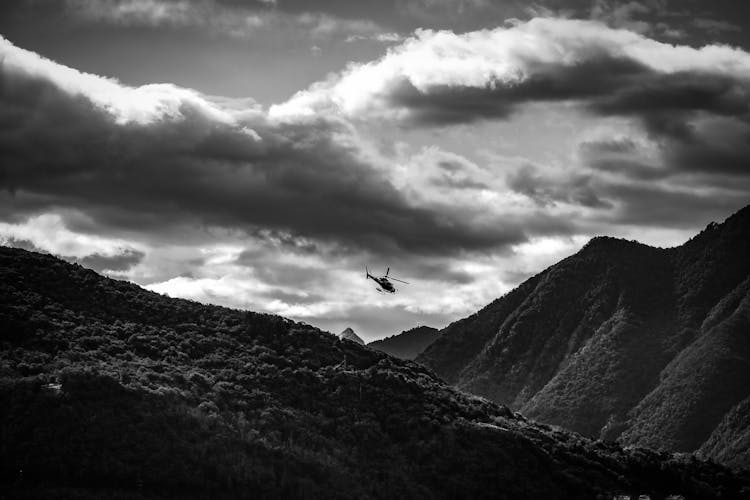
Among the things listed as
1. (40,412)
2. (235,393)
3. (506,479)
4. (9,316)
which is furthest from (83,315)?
(506,479)

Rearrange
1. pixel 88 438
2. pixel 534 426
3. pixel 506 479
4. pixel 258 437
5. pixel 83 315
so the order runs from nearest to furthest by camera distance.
Result: pixel 88 438 → pixel 258 437 → pixel 506 479 → pixel 83 315 → pixel 534 426

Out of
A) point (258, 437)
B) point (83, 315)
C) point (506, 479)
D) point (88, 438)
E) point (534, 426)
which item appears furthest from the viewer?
point (534, 426)

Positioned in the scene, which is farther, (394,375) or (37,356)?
(394,375)

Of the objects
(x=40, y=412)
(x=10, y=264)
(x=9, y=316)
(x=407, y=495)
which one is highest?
(x=10, y=264)

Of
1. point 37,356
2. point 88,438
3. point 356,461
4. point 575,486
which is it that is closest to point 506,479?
point 575,486

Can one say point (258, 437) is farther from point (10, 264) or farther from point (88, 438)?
point (10, 264)

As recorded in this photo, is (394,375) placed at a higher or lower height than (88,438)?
higher

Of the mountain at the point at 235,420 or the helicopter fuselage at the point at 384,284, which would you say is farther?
the helicopter fuselage at the point at 384,284

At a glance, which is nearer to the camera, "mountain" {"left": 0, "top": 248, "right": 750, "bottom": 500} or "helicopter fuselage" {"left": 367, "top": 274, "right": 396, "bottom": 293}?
"mountain" {"left": 0, "top": 248, "right": 750, "bottom": 500}
